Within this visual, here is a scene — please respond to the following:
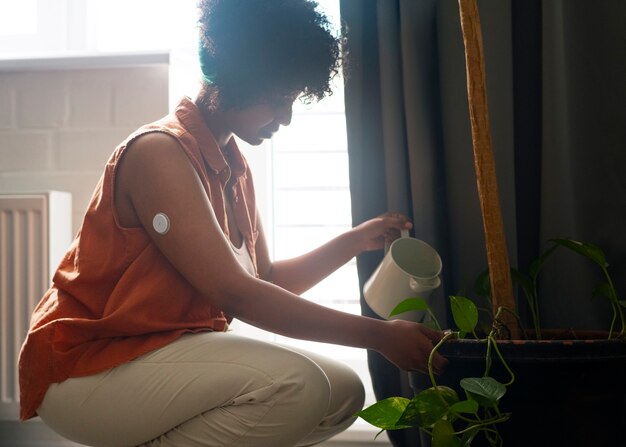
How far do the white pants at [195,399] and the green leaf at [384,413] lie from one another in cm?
17

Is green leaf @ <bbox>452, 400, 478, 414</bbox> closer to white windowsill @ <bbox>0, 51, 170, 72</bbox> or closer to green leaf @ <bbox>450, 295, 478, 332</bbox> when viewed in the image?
green leaf @ <bbox>450, 295, 478, 332</bbox>

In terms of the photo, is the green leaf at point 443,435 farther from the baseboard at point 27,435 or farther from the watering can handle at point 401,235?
the baseboard at point 27,435

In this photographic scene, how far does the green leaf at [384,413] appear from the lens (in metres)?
1.13

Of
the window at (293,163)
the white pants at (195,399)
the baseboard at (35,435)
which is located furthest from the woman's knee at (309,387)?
the window at (293,163)

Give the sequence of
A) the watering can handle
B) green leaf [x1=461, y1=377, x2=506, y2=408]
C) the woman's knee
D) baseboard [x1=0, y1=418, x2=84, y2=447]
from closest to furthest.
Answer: green leaf [x1=461, y1=377, x2=506, y2=408]
the woman's knee
the watering can handle
baseboard [x1=0, y1=418, x2=84, y2=447]

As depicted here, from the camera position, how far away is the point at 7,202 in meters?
1.84

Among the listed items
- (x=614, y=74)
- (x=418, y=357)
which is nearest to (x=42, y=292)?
(x=418, y=357)

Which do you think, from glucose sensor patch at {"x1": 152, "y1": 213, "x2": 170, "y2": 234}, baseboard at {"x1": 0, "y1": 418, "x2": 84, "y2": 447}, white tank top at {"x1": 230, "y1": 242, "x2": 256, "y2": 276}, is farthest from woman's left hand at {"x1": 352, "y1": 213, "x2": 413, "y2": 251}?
baseboard at {"x1": 0, "y1": 418, "x2": 84, "y2": 447}

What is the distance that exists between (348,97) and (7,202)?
0.80 meters

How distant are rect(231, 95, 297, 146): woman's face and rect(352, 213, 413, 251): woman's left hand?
0.29m

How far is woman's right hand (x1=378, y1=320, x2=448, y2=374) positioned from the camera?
1.21 meters

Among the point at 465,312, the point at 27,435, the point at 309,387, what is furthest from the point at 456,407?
the point at 27,435

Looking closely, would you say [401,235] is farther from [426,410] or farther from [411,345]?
[426,410]

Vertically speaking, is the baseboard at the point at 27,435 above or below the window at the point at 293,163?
below
